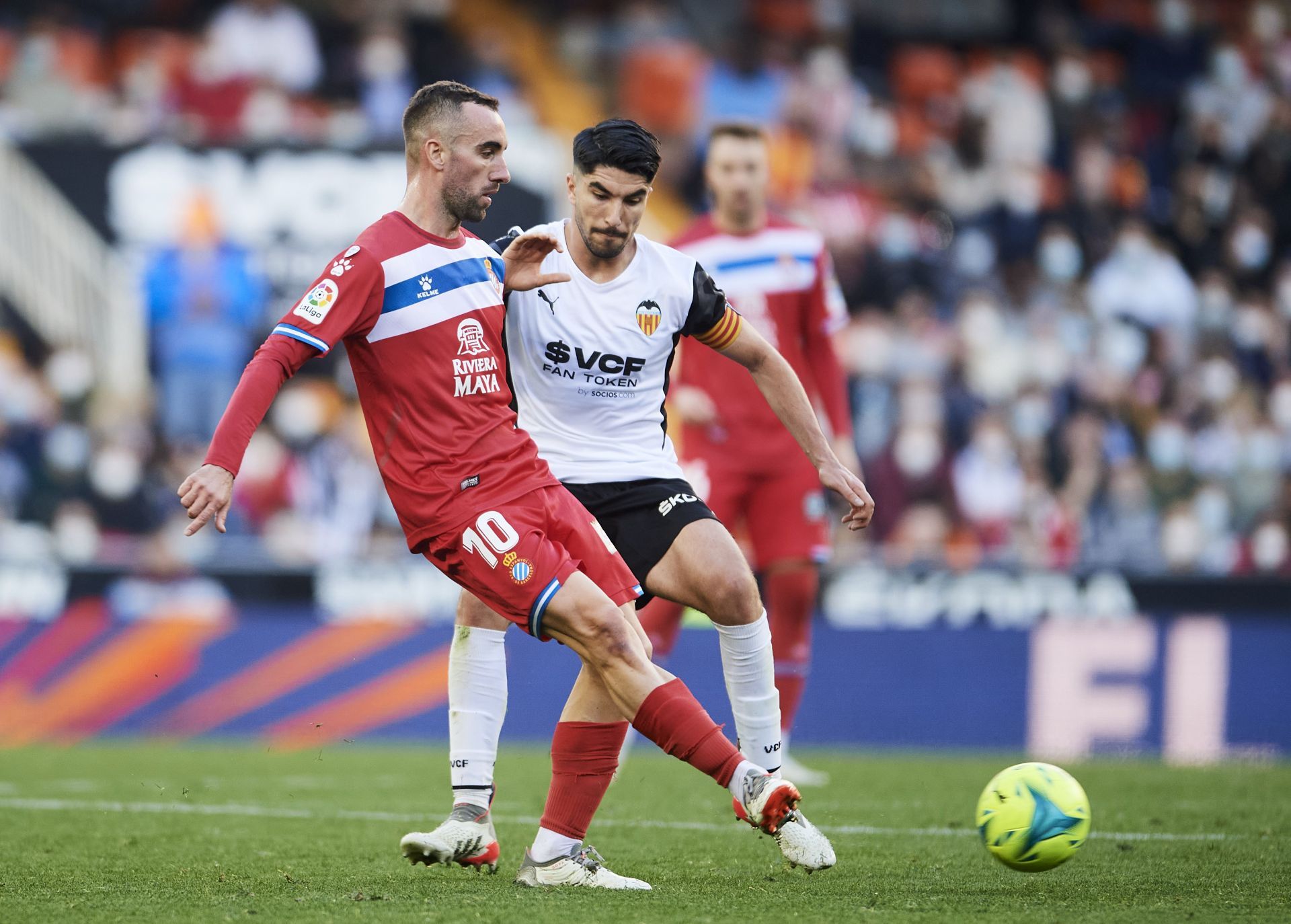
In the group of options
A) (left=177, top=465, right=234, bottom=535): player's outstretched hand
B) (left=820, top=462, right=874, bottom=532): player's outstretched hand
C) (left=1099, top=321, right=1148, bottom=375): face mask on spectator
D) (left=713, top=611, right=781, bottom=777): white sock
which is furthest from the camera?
(left=1099, top=321, right=1148, bottom=375): face mask on spectator

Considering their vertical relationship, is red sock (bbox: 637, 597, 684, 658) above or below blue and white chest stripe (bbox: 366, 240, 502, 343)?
below

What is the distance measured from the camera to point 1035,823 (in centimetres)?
A: 519

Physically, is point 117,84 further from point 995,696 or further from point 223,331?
point 995,696

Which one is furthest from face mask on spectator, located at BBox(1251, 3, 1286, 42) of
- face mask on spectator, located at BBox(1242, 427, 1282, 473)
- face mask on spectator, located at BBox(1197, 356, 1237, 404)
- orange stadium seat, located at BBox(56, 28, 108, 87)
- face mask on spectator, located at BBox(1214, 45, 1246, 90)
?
orange stadium seat, located at BBox(56, 28, 108, 87)

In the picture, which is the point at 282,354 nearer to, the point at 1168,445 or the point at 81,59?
the point at 1168,445

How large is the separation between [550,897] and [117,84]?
12.9m

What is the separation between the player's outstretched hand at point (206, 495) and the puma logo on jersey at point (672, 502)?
5.15ft

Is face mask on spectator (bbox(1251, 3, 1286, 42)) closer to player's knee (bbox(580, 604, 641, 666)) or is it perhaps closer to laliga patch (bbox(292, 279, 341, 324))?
player's knee (bbox(580, 604, 641, 666))

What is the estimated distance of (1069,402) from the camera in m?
15.2

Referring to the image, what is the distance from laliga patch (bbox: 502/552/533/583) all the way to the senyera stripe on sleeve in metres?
1.11

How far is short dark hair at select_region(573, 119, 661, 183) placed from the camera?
543 cm

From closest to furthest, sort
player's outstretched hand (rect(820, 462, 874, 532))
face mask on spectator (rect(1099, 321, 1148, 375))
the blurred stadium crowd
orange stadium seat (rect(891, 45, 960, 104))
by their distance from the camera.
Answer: player's outstretched hand (rect(820, 462, 874, 532)) < the blurred stadium crowd < face mask on spectator (rect(1099, 321, 1148, 375)) < orange stadium seat (rect(891, 45, 960, 104))

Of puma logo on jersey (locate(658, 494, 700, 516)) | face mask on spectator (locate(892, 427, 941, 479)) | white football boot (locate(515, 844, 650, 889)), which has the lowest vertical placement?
white football boot (locate(515, 844, 650, 889))

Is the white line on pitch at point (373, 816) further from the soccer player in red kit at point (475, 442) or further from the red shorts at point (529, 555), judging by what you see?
the red shorts at point (529, 555)
